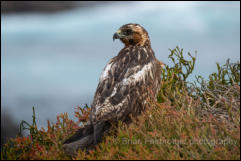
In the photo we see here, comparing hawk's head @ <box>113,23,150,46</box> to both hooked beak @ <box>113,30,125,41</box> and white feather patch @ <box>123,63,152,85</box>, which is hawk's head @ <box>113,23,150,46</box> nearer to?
hooked beak @ <box>113,30,125,41</box>

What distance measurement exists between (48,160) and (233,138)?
259cm

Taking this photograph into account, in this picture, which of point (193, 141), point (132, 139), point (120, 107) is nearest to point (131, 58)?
point (120, 107)

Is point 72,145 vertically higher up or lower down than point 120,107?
lower down

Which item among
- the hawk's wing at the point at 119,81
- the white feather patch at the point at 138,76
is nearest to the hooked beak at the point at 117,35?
the hawk's wing at the point at 119,81

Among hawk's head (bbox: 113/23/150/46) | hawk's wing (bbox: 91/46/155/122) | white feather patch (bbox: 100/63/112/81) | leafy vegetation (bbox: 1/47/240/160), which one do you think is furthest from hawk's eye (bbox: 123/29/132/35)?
leafy vegetation (bbox: 1/47/240/160)

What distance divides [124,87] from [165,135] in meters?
1.21

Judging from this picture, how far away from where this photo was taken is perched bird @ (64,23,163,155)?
5.15m

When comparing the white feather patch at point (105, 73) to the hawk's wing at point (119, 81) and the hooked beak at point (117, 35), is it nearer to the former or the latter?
the hawk's wing at point (119, 81)

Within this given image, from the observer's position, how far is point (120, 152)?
458 cm

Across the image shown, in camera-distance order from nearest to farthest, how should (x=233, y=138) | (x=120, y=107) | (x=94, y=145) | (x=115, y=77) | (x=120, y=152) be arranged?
(x=233, y=138) < (x=120, y=152) < (x=94, y=145) < (x=120, y=107) < (x=115, y=77)

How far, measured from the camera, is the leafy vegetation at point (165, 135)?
4281 millimetres

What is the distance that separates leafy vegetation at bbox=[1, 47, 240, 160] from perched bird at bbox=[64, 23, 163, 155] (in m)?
0.17

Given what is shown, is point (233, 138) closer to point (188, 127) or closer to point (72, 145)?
point (188, 127)

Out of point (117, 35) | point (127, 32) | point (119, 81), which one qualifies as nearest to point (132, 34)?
point (127, 32)
